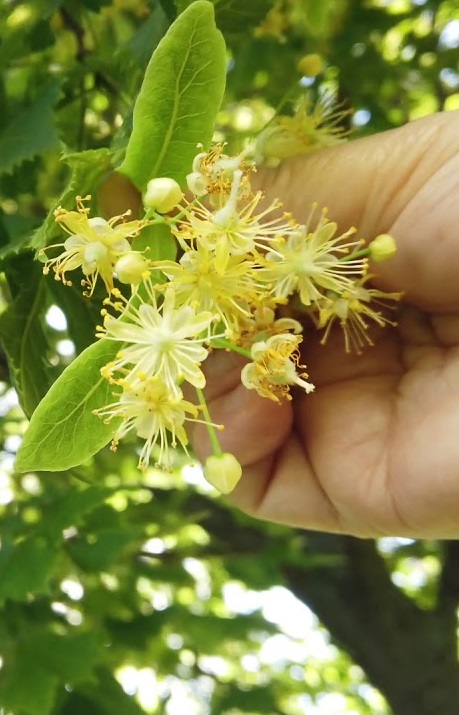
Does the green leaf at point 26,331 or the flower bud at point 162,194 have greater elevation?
the flower bud at point 162,194

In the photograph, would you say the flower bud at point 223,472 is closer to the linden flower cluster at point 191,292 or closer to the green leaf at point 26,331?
the linden flower cluster at point 191,292

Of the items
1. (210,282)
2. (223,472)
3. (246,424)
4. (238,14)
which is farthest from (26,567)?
(238,14)

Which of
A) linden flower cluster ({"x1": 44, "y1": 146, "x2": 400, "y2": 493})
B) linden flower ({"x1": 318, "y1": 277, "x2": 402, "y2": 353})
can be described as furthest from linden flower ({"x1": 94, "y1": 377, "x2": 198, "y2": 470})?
linden flower ({"x1": 318, "y1": 277, "x2": 402, "y2": 353})

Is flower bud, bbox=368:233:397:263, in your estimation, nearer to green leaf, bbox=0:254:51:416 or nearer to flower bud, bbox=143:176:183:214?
flower bud, bbox=143:176:183:214

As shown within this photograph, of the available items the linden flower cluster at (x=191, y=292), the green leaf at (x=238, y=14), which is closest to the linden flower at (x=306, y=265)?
the linden flower cluster at (x=191, y=292)

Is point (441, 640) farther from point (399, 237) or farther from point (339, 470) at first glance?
point (399, 237)

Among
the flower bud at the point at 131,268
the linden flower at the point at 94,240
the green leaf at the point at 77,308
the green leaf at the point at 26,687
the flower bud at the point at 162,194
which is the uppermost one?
the flower bud at the point at 162,194

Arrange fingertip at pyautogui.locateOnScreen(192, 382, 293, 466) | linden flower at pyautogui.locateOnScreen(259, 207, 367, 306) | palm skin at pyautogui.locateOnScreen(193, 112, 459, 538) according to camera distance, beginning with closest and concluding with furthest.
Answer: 1. linden flower at pyautogui.locateOnScreen(259, 207, 367, 306)
2. palm skin at pyautogui.locateOnScreen(193, 112, 459, 538)
3. fingertip at pyautogui.locateOnScreen(192, 382, 293, 466)

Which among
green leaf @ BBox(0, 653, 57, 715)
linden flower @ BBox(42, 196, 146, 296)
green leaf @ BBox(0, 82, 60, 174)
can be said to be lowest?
green leaf @ BBox(0, 653, 57, 715)
